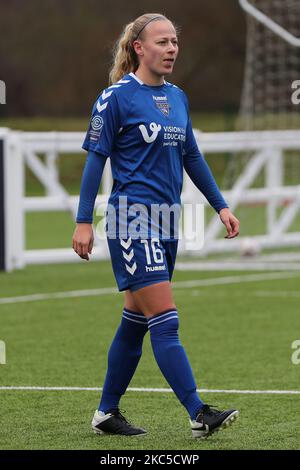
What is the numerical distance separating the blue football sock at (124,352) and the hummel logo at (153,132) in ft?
2.86

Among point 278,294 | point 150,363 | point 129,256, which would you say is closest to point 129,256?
point 129,256

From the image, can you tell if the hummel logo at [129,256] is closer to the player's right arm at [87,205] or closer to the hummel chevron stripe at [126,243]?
the hummel chevron stripe at [126,243]

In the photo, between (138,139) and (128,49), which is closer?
(138,139)

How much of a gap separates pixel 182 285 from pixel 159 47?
24.5ft

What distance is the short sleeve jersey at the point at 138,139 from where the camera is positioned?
6.43 metres

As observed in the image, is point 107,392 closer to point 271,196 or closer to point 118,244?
point 118,244

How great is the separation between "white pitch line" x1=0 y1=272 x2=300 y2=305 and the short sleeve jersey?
6187 mm

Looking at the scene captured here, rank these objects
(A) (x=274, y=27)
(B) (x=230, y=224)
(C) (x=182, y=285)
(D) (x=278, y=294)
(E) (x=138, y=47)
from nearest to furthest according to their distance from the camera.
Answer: (E) (x=138, y=47)
(B) (x=230, y=224)
(D) (x=278, y=294)
(C) (x=182, y=285)
(A) (x=274, y=27)

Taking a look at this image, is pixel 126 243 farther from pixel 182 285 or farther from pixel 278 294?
pixel 182 285

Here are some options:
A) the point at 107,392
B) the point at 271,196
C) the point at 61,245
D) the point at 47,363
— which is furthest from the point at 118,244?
the point at 61,245

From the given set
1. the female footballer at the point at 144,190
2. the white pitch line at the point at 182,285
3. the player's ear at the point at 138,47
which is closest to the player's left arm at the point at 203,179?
the female footballer at the point at 144,190

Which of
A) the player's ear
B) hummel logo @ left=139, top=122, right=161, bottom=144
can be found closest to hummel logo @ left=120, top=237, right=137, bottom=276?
hummel logo @ left=139, top=122, right=161, bottom=144

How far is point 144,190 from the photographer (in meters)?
6.45
